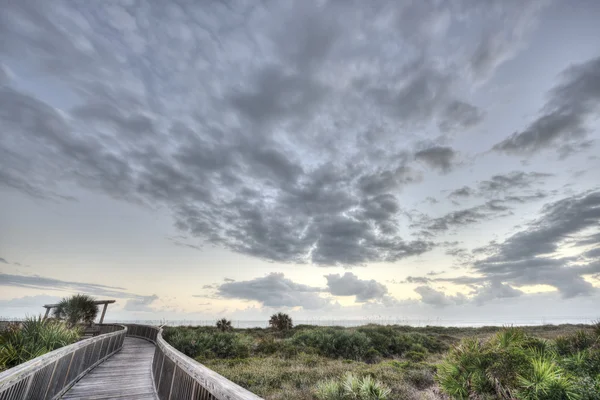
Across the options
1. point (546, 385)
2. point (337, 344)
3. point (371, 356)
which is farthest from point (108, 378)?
point (371, 356)

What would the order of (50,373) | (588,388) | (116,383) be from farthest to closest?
(116,383) → (588,388) → (50,373)

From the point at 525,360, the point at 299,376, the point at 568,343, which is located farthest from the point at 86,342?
the point at 568,343

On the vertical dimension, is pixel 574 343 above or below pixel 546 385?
above

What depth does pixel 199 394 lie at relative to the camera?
4.21 meters

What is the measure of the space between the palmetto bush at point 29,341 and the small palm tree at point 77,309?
21.7 meters

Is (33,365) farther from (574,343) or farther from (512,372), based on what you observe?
(574,343)

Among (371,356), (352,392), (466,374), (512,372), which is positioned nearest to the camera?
(512,372)

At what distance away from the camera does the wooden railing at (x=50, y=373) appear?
4949 mm

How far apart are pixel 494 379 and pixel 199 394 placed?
9.26 meters

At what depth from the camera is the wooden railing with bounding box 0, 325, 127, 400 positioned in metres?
4.95

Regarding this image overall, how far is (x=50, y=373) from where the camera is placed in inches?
276

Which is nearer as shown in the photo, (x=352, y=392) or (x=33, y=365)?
(x=33, y=365)

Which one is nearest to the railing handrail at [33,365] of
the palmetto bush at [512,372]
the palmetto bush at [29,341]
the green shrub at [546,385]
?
the palmetto bush at [29,341]

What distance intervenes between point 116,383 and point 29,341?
382cm
